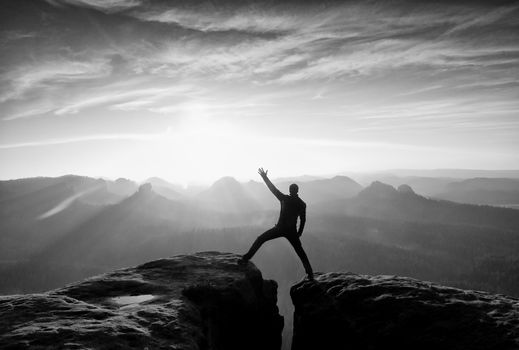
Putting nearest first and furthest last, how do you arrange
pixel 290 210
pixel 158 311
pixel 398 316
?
pixel 158 311
pixel 398 316
pixel 290 210

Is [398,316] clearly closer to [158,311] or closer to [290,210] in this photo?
[290,210]

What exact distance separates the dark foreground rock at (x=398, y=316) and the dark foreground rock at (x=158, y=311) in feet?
8.29

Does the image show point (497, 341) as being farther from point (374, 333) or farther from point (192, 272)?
point (192, 272)

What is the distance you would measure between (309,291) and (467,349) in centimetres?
722

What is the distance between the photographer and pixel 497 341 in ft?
31.3

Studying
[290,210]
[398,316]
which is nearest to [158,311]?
[290,210]

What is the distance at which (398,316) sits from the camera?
11.9 meters

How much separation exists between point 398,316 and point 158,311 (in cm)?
857

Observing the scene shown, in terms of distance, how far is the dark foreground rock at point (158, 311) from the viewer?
8.53m

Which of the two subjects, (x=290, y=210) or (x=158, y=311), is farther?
(x=290, y=210)

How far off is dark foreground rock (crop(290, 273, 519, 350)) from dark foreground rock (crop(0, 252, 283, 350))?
8.29 feet

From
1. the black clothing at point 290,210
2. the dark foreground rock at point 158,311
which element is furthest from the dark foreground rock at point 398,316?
the black clothing at point 290,210

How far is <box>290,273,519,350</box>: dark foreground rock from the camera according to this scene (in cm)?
1020

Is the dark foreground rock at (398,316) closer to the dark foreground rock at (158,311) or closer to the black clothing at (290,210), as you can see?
the dark foreground rock at (158,311)
